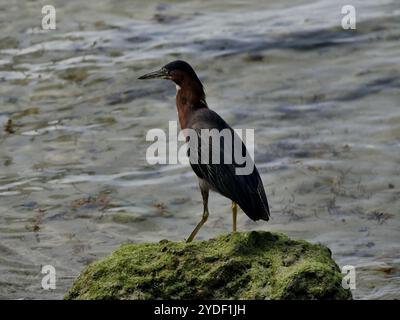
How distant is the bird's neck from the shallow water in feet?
7.27

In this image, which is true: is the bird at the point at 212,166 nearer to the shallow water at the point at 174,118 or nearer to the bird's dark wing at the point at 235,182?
the bird's dark wing at the point at 235,182

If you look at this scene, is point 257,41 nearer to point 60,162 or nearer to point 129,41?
point 129,41

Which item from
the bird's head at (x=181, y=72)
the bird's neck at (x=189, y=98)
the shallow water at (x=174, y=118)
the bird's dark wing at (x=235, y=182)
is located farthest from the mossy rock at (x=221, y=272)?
the shallow water at (x=174, y=118)

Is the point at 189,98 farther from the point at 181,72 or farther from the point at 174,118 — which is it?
the point at 174,118

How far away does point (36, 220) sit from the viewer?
1080 cm

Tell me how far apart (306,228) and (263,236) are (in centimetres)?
394

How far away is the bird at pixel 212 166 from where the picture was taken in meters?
7.28

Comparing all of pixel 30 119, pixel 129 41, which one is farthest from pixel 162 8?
pixel 30 119

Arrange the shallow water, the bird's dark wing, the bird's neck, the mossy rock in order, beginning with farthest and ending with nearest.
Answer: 1. the shallow water
2. the bird's neck
3. the bird's dark wing
4. the mossy rock

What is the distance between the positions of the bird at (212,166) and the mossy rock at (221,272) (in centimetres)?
69

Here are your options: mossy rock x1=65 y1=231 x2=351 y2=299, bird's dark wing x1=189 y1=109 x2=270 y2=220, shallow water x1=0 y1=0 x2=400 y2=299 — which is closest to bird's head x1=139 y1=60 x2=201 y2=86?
bird's dark wing x1=189 y1=109 x2=270 y2=220

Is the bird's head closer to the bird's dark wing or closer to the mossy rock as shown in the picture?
the bird's dark wing

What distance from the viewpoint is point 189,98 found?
807 cm

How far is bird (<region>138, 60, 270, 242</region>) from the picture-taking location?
23.9 feet
